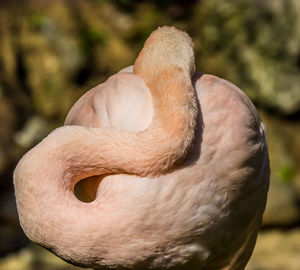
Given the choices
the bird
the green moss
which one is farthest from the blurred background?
the bird

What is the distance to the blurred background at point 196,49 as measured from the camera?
5117 mm

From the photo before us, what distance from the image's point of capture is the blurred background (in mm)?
5117

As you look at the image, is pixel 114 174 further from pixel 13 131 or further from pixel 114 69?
pixel 114 69

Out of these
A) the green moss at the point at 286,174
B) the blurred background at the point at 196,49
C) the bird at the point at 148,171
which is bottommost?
the green moss at the point at 286,174

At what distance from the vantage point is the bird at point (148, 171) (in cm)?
150

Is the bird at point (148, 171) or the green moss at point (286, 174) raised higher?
the bird at point (148, 171)

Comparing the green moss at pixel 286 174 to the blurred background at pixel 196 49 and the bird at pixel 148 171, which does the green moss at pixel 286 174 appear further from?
the bird at pixel 148 171

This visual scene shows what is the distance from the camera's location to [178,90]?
5.05 feet

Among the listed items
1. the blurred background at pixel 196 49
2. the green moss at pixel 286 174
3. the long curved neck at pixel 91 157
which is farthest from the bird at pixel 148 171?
the green moss at pixel 286 174

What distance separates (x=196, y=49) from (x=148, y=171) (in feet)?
13.4

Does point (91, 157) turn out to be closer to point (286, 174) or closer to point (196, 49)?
point (286, 174)

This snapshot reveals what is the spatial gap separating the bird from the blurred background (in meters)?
3.42

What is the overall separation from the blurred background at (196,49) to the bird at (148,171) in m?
3.42

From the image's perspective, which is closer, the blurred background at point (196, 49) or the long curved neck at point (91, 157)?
the long curved neck at point (91, 157)
